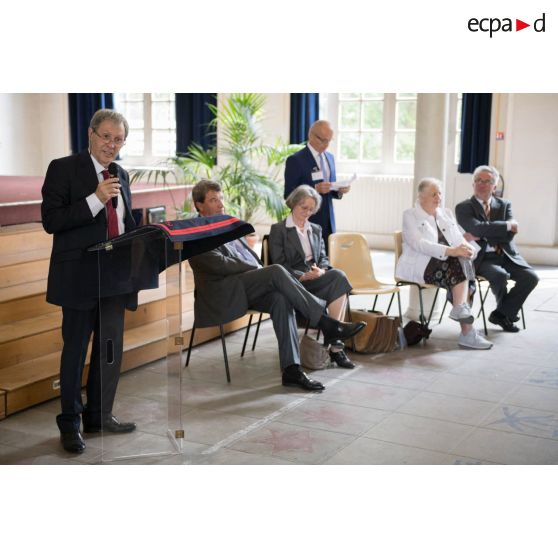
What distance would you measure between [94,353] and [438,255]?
9.26 ft

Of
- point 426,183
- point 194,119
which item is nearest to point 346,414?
point 426,183

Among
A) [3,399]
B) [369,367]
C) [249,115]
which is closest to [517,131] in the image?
[249,115]

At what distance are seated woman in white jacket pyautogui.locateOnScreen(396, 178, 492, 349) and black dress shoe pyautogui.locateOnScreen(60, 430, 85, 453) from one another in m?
2.88

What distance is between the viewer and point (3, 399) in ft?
13.9

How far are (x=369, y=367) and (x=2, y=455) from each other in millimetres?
2388

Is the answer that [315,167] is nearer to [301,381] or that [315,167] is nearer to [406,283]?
[406,283]

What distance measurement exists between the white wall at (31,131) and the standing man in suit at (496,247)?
7.42m

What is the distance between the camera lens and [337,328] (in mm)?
5191

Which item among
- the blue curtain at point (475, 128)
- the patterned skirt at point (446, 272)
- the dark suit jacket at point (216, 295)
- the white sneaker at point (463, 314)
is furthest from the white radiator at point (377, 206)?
the dark suit jacket at point (216, 295)

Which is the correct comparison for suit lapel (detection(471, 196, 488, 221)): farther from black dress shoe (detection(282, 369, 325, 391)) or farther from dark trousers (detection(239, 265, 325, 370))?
black dress shoe (detection(282, 369, 325, 391))

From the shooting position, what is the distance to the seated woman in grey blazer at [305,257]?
5375 millimetres

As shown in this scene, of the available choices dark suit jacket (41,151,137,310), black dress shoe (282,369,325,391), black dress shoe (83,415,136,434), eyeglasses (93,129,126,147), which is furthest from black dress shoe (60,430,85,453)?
black dress shoe (282,369,325,391)

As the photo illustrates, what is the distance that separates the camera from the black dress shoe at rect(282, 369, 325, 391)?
4797 mm

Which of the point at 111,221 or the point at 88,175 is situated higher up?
the point at 88,175
